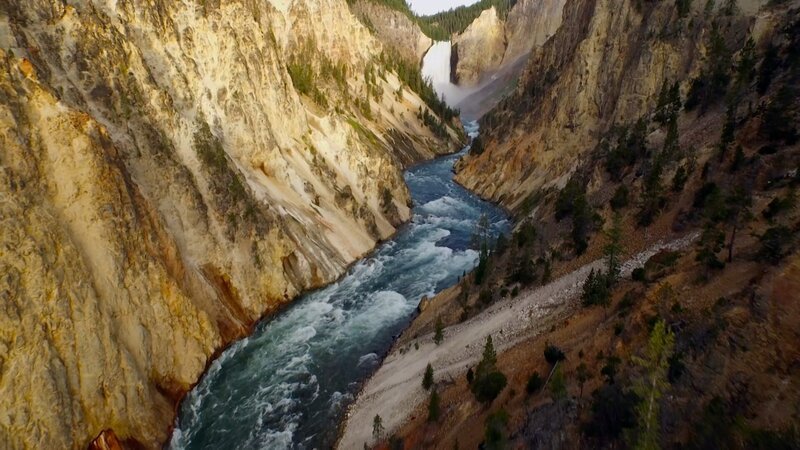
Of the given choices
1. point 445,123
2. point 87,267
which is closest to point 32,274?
point 87,267

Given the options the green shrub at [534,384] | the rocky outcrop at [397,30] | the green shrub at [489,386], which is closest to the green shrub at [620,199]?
the green shrub at [489,386]

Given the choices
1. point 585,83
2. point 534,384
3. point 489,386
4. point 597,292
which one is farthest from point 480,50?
point 534,384

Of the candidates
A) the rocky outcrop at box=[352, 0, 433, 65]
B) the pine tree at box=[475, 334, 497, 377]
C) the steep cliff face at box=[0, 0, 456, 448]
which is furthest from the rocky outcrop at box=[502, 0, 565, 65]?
the pine tree at box=[475, 334, 497, 377]

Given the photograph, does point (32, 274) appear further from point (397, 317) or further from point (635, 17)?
point (635, 17)

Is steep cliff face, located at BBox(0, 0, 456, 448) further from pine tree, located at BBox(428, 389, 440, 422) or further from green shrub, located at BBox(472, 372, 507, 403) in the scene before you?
green shrub, located at BBox(472, 372, 507, 403)

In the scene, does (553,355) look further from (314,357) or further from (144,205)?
(144,205)
